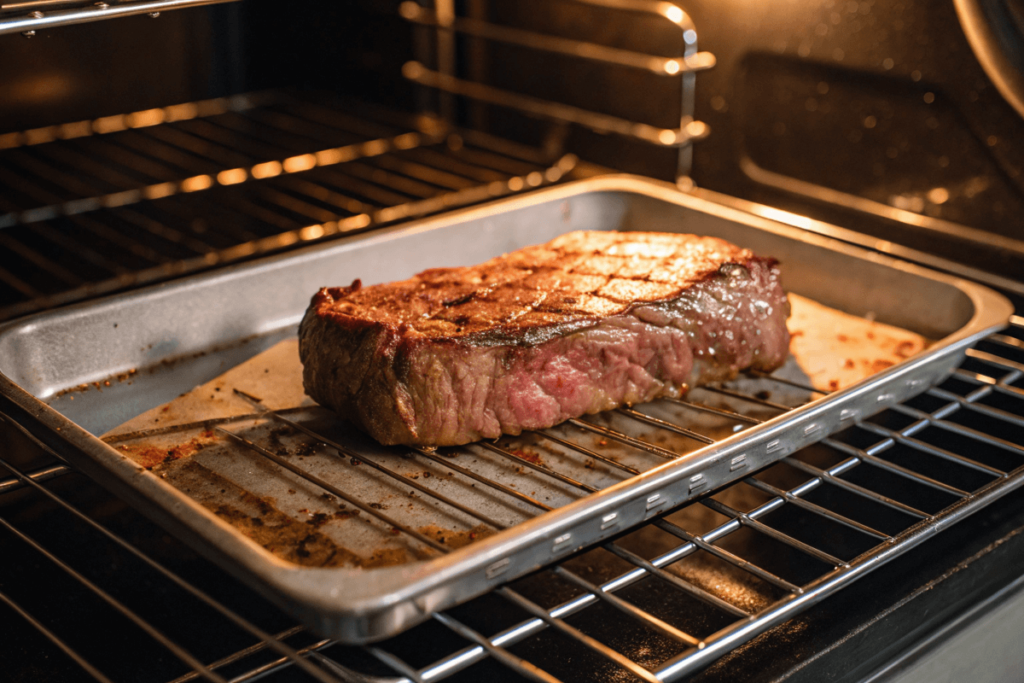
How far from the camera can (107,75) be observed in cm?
306

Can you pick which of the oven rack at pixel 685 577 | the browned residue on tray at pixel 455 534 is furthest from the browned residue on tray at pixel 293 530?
the oven rack at pixel 685 577

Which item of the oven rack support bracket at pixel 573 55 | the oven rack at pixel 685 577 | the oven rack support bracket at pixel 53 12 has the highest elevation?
the oven rack support bracket at pixel 53 12

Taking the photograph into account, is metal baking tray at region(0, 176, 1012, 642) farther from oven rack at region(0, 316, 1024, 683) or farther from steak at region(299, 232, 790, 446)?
A: steak at region(299, 232, 790, 446)

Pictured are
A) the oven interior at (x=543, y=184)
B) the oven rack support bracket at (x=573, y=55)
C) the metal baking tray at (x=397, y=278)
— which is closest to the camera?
the metal baking tray at (x=397, y=278)

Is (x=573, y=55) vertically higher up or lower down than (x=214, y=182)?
higher up

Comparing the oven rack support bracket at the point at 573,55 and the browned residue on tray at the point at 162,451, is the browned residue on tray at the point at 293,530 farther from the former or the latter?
the oven rack support bracket at the point at 573,55

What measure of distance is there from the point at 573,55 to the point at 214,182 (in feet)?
3.77

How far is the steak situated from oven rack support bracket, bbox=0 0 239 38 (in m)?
0.60

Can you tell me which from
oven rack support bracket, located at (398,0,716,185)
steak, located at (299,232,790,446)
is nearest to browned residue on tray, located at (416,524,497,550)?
steak, located at (299,232,790,446)

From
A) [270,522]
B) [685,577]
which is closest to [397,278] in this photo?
[270,522]

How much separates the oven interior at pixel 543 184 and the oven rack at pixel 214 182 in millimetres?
12

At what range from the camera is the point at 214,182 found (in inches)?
113

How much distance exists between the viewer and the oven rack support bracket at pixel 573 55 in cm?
259

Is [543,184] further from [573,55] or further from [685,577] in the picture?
[685,577]
